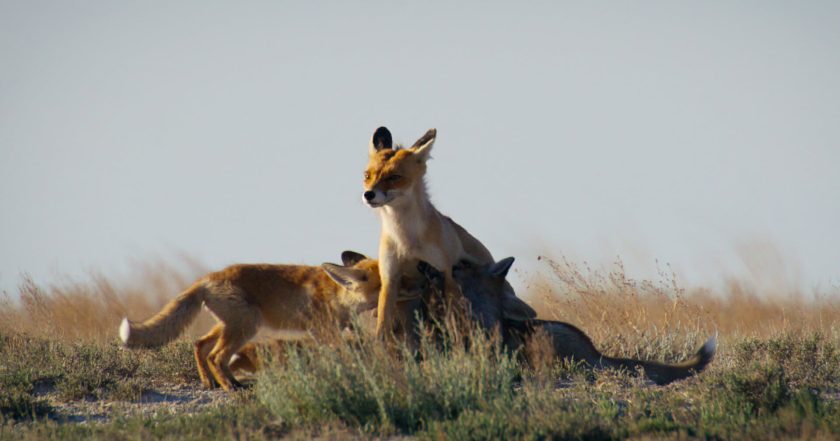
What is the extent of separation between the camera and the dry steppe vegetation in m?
7.11

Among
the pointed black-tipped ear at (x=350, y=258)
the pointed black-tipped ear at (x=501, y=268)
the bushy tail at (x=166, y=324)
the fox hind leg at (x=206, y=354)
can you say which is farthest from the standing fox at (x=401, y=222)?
the bushy tail at (x=166, y=324)

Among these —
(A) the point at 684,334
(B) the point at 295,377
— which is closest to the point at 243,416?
(B) the point at 295,377

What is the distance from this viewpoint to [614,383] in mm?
9086

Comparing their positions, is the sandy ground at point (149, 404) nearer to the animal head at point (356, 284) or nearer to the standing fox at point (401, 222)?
the animal head at point (356, 284)

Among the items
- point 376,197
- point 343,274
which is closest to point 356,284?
point 343,274

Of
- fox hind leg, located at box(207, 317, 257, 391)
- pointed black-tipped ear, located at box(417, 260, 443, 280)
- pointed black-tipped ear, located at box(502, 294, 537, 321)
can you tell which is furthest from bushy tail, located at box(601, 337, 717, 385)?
fox hind leg, located at box(207, 317, 257, 391)

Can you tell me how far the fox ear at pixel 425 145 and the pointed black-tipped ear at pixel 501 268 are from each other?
127 centimetres

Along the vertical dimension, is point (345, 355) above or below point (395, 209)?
below

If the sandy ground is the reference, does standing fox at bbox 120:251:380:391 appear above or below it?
above

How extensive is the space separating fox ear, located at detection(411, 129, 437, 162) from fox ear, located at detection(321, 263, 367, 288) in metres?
1.34

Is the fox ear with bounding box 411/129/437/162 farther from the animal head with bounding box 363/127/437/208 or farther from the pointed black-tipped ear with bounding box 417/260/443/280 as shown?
the pointed black-tipped ear with bounding box 417/260/443/280

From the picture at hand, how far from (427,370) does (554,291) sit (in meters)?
6.92

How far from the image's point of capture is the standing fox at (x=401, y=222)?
9695 mm

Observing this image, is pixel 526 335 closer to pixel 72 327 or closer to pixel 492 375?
pixel 492 375
